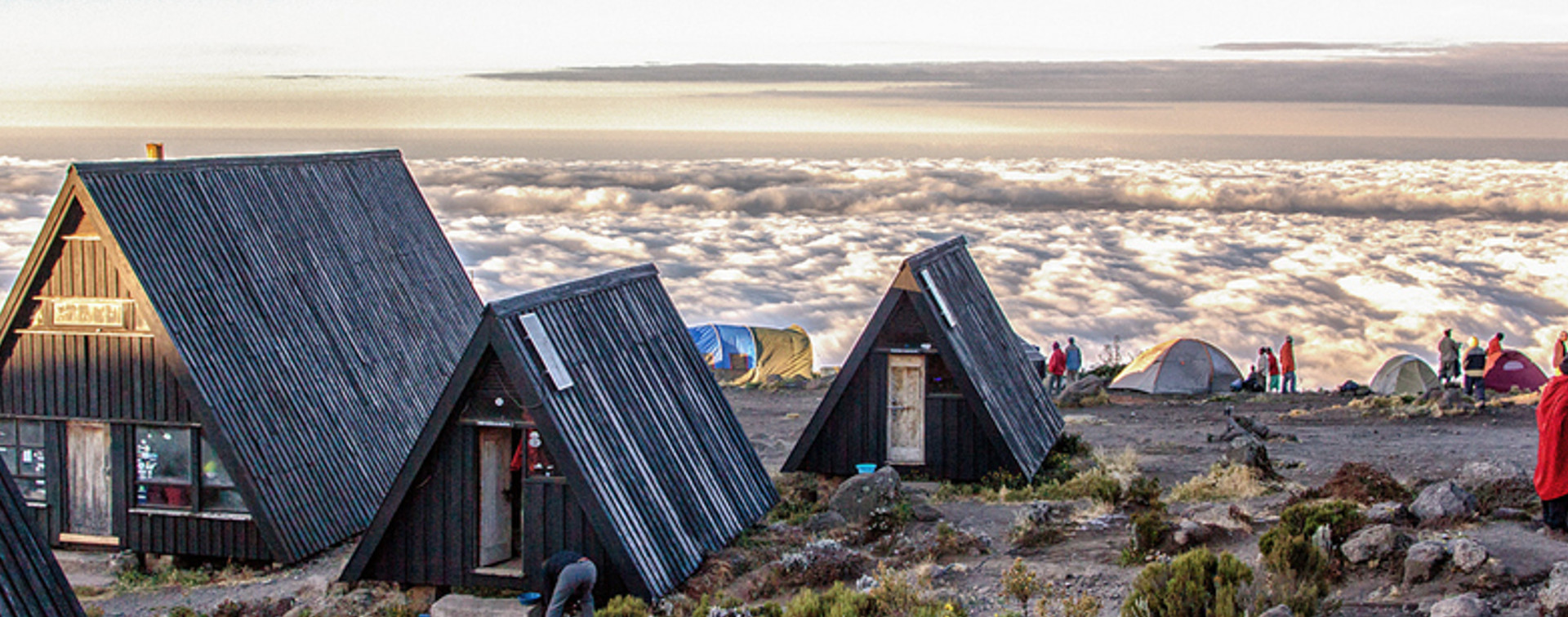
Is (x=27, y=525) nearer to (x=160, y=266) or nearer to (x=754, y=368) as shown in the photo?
(x=160, y=266)

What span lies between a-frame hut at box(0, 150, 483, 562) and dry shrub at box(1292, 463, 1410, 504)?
12839mm

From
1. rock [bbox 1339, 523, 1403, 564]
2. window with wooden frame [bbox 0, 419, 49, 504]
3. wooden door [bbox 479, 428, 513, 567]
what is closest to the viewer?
rock [bbox 1339, 523, 1403, 564]

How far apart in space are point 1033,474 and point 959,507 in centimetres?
241

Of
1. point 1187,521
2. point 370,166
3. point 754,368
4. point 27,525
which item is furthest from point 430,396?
point 754,368

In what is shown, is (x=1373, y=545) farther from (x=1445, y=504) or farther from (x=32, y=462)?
(x=32, y=462)

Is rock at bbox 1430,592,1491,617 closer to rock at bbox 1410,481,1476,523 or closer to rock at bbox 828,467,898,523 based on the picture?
rock at bbox 1410,481,1476,523

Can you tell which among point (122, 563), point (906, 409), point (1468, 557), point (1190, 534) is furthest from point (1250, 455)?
point (122, 563)

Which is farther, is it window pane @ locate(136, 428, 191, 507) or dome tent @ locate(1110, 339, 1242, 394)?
dome tent @ locate(1110, 339, 1242, 394)

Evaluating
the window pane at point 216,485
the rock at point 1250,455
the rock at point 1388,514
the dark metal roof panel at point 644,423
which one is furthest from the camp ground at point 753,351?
the rock at point 1388,514

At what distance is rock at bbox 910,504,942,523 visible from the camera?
61.1ft

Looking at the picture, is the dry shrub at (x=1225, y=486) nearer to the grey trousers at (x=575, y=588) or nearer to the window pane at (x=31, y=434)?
the grey trousers at (x=575, y=588)

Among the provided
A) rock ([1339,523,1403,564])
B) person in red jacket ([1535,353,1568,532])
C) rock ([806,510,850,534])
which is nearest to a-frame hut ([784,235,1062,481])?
rock ([806,510,850,534])

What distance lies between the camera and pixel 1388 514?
15.0 metres

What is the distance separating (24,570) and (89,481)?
24.8 feet
